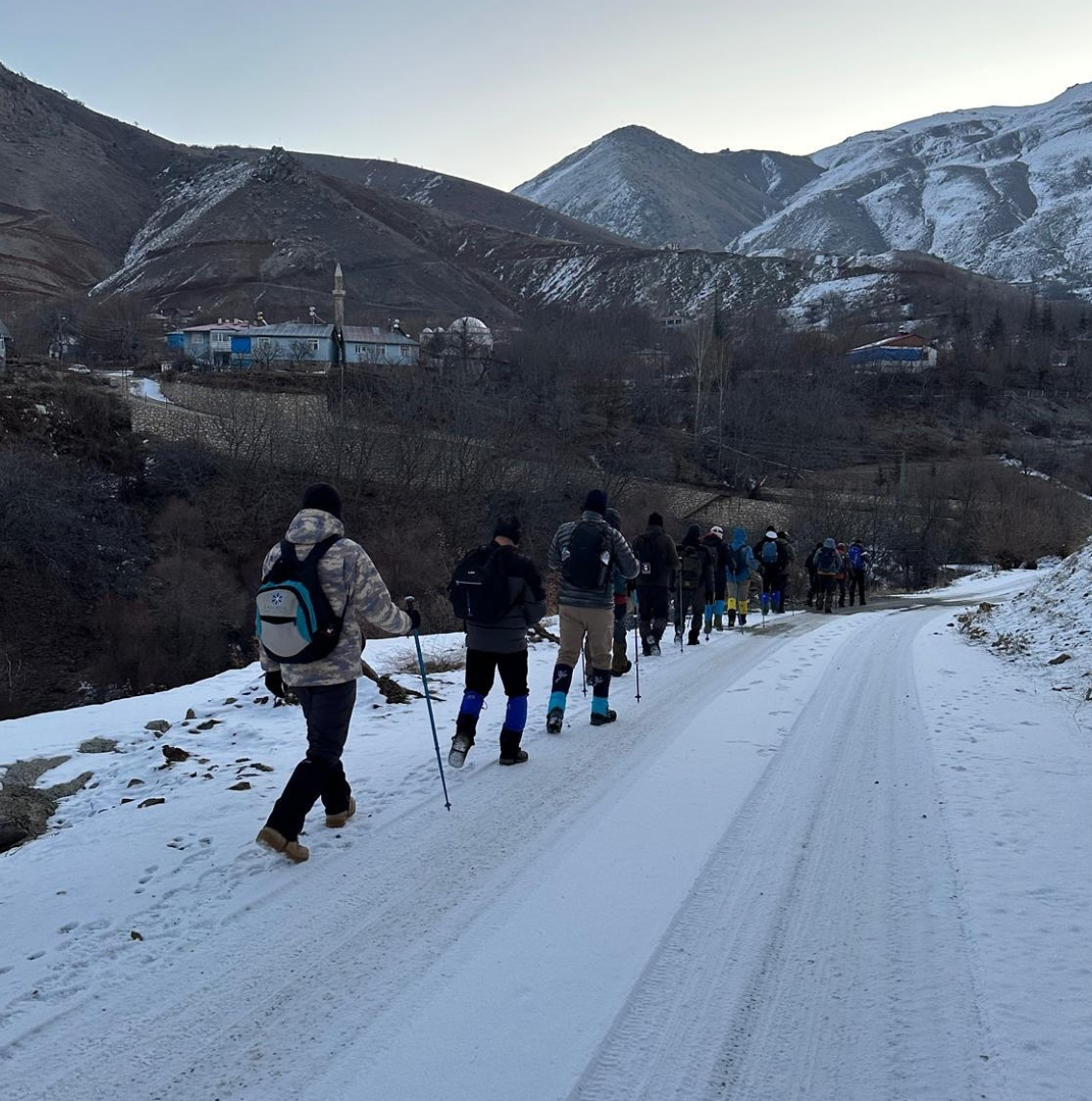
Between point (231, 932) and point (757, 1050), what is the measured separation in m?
2.47

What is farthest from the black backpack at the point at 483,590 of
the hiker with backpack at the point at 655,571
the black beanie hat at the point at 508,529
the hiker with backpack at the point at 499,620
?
the hiker with backpack at the point at 655,571

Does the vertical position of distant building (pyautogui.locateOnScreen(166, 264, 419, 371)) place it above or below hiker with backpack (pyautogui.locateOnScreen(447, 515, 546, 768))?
above

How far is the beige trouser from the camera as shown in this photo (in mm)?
8312

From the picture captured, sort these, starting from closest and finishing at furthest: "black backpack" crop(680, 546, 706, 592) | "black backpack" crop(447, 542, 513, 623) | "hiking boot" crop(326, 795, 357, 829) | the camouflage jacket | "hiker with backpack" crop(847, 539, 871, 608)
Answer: the camouflage jacket → "hiking boot" crop(326, 795, 357, 829) → "black backpack" crop(447, 542, 513, 623) → "black backpack" crop(680, 546, 706, 592) → "hiker with backpack" crop(847, 539, 871, 608)

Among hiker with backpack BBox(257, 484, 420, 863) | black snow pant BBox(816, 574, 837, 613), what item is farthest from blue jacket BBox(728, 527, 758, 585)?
hiker with backpack BBox(257, 484, 420, 863)

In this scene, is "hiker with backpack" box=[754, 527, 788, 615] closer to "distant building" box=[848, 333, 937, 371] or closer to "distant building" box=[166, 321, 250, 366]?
"distant building" box=[166, 321, 250, 366]

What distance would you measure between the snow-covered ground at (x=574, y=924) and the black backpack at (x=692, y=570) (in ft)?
22.5

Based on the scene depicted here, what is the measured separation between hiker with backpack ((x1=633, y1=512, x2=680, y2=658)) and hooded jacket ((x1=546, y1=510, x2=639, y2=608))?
3705 mm

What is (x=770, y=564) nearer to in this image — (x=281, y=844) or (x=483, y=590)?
(x=483, y=590)

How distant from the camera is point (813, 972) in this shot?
3.99m

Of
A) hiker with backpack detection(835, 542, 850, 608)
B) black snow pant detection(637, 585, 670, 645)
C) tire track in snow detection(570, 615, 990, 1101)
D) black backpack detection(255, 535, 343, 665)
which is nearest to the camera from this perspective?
tire track in snow detection(570, 615, 990, 1101)

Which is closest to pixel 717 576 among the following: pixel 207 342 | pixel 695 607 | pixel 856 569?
pixel 695 607

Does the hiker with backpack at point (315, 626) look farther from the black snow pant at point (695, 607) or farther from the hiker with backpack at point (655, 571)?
the black snow pant at point (695, 607)

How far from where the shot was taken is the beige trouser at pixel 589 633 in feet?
27.3
